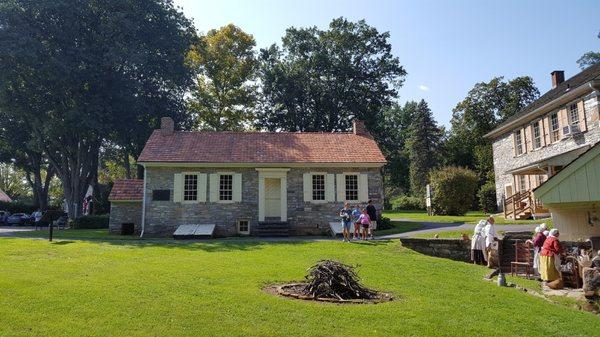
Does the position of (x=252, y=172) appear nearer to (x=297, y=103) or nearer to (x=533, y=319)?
(x=533, y=319)

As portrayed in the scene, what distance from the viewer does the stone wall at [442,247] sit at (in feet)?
55.9

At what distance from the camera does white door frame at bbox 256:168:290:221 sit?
22.7 m

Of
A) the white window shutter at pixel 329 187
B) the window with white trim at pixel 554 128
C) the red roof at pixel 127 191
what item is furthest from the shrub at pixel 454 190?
the red roof at pixel 127 191

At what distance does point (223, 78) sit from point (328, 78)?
9.89m

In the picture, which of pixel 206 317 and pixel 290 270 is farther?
pixel 290 270

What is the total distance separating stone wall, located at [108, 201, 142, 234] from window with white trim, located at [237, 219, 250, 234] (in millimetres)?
5363

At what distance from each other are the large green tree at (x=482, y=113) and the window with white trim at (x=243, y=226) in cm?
3066

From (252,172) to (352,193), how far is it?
4978 mm

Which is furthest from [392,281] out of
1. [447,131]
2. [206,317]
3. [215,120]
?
[447,131]

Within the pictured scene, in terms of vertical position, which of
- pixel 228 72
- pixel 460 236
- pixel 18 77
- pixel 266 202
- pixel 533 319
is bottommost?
pixel 533 319

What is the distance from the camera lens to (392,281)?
1094 cm

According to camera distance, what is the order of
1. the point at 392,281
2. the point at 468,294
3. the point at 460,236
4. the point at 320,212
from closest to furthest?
the point at 468,294, the point at 392,281, the point at 460,236, the point at 320,212

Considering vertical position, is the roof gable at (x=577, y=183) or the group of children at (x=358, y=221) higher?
the roof gable at (x=577, y=183)

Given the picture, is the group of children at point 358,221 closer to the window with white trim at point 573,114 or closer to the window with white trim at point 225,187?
the window with white trim at point 225,187
